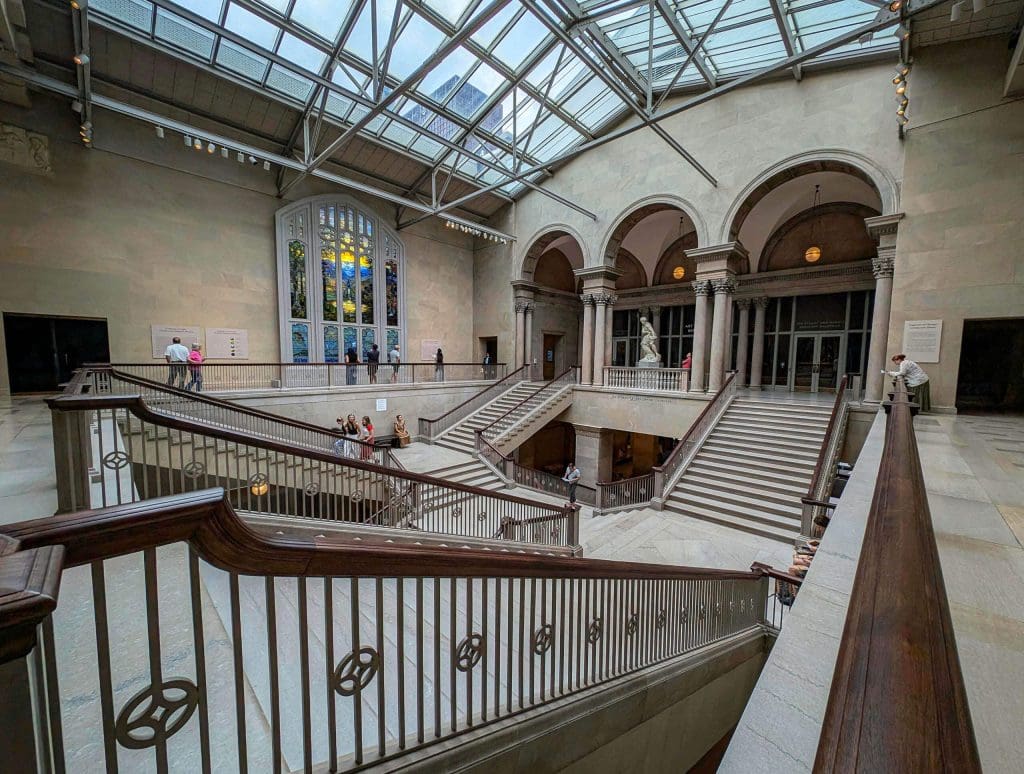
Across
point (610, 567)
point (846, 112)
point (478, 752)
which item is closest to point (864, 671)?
point (478, 752)

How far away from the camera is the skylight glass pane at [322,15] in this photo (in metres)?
8.93

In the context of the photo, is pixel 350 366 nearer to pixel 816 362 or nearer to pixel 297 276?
pixel 297 276

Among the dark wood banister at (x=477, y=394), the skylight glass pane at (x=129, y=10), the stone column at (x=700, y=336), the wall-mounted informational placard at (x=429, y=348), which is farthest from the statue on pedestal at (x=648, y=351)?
the skylight glass pane at (x=129, y=10)

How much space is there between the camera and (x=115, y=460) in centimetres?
293

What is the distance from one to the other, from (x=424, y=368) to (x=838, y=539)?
15.0 meters

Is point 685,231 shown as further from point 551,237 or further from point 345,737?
point 345,737

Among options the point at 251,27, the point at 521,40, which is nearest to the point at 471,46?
the point at 521,40

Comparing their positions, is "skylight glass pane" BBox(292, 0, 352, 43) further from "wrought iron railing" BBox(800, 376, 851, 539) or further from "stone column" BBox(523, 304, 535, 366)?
"wrought iron railing" BBox(800, 376, 851, 539)

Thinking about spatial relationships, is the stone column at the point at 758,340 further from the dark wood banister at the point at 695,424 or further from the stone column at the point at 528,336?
the stone column at the point at 528,336

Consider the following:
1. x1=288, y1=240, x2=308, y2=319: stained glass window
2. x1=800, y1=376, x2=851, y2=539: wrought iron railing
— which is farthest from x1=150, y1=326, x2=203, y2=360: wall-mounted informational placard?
x1=800, y1=376, x2=851, y2=539: wrought iron railing

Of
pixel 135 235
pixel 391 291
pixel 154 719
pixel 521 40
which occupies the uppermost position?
pixel 521 40

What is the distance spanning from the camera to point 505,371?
17516mm

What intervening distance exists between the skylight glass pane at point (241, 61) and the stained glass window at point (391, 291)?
655cm

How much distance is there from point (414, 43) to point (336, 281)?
25.3 ft
